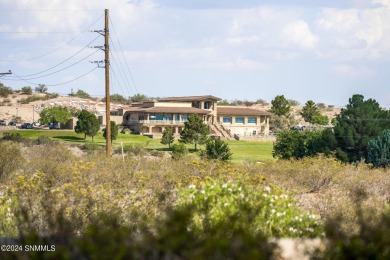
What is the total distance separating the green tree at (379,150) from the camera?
50375 mm

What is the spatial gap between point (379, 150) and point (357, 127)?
6578mm

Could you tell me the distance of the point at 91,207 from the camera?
1459cm

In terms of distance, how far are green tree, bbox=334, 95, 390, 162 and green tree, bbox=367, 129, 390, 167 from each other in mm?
2897

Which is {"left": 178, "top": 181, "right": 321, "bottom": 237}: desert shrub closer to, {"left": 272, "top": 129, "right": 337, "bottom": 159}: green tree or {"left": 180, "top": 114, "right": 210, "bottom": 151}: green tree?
{"left": 272, "top": 129, "right": 337, "bottom": 159}: green tree

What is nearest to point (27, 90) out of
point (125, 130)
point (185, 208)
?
point (125, 130)

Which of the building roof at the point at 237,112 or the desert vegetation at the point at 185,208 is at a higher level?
the building roof at the point at 237,112

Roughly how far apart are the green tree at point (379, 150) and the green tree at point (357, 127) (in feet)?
9.51

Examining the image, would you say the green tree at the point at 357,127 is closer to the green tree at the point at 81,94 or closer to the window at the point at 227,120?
the window at the point at 227,120

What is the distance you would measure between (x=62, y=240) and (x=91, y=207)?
419 cm

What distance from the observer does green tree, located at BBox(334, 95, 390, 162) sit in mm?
56656

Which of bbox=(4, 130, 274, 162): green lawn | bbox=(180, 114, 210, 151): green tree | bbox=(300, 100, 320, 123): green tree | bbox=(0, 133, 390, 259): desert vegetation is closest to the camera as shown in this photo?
bbox=(0, 133, 390, 259): desert vegetation

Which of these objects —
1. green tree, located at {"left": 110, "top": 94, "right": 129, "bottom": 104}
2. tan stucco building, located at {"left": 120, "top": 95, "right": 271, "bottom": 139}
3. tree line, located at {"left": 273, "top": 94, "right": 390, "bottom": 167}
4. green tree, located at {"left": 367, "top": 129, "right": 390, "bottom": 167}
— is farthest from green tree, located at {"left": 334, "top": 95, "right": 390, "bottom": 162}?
green tree, located at {"left": 110, "top": 94, "right": 129, "bottom": 104}

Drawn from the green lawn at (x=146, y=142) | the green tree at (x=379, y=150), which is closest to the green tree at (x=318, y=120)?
the green lawn at (x=146, y=142)

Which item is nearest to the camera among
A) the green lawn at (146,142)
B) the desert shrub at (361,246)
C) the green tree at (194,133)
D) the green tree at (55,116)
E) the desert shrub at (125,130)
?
the desert shrub at (361,246)
